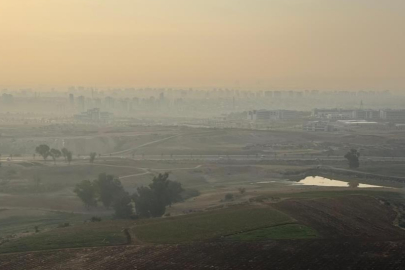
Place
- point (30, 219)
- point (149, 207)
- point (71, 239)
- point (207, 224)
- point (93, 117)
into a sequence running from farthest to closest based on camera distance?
point (93, 117) → point (30, 219) → point (149, 207) → point (207, 224) → point (71, 239)

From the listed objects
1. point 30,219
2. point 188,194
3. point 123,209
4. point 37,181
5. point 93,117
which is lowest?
point 30,219

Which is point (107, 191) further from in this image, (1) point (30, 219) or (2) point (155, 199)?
(2) point (155, 199)

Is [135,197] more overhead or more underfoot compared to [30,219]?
more overhead

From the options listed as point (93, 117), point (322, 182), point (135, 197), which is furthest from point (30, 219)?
point (93, 117)

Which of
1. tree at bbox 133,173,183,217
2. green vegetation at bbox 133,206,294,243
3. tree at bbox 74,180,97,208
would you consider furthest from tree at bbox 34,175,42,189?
green vegetation at bbox 133,206,294,243

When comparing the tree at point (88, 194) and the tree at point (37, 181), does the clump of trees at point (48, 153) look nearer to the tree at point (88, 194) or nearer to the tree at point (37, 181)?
the tree at point (37, 181)

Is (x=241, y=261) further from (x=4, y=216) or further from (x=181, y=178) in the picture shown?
Result: (x=181, y=178)

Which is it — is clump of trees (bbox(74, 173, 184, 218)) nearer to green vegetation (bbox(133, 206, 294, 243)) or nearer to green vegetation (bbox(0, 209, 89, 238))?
green vegetation (bbox(0, 209, 89, 238))
